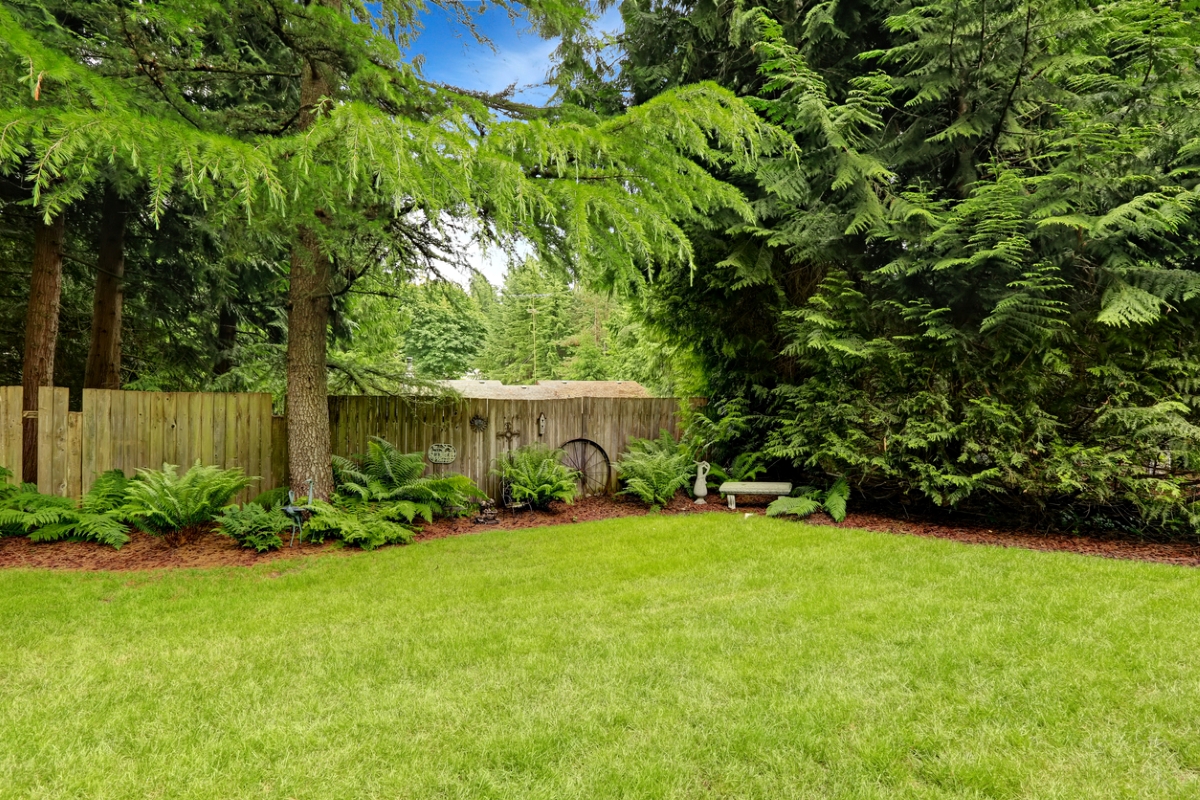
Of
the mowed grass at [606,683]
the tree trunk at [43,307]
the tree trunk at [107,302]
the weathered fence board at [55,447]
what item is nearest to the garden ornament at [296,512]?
the mowed grass at [606,683]

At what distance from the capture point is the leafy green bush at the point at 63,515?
15.5ft

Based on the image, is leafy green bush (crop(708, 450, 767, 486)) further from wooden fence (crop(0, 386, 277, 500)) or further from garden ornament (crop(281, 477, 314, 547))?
wooden fence (crop(0, 386, 277, 500))

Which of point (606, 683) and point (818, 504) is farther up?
point (818, 504)

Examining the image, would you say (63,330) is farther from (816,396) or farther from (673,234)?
(816,396)

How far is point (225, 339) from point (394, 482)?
477 centimetres

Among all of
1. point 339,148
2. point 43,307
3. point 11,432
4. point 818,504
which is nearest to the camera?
point 339,148

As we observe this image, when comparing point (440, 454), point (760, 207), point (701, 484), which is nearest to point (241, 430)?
point (440, 454)

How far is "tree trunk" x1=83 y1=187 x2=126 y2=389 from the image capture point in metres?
6.70

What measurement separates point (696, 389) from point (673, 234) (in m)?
5.14

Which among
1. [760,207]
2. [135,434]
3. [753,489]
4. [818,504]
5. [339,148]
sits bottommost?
[818,504]

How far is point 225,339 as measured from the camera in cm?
858

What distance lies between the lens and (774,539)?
5.25 meters

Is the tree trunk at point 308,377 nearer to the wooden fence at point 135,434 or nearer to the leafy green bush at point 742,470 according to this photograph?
the wooden fence at point 135,434

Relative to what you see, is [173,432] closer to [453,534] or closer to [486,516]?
[453,534]
